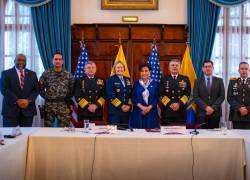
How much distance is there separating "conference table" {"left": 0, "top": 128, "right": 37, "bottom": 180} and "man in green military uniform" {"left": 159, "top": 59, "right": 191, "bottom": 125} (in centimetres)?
180

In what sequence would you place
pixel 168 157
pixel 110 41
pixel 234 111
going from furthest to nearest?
pixel 110 41 → pixel 234 111 → pixel 168 157

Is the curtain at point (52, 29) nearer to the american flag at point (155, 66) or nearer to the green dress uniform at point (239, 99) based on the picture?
the american flag at point (155, 66)

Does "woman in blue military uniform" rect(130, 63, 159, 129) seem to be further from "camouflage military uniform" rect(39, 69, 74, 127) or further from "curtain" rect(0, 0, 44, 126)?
"curtain" rect(0, 0, 44, 126)

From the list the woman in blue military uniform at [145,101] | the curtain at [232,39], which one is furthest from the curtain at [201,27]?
the woman in blue military uniform at [145,101]

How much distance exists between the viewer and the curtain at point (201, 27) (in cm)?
587

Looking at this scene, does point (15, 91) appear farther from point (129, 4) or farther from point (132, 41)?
point (129, 4)

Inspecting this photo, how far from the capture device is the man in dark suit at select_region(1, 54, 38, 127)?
448cm

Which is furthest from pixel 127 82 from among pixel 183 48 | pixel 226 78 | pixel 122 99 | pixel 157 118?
pixel 226 78

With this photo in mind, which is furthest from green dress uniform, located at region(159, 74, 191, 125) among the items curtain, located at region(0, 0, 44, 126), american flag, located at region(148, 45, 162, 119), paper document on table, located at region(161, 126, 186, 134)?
curtain, located at region(0, 0, 44, 126)

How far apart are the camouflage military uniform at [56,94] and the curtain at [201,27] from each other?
2.27m

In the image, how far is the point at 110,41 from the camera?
19.4ft

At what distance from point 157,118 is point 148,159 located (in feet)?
4.67

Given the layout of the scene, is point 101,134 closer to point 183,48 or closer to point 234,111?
point 234,111

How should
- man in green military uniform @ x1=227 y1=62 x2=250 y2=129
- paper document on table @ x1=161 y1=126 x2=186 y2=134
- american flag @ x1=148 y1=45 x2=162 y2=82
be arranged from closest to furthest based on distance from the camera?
paper document on table @ x1=161 y1=126 x2=186 y2=134 < man in green military uniform @ x1=227 y1=62 x2=250 y2=129 < american flag @ x1=148 y1=45 x2=162 y2=82
